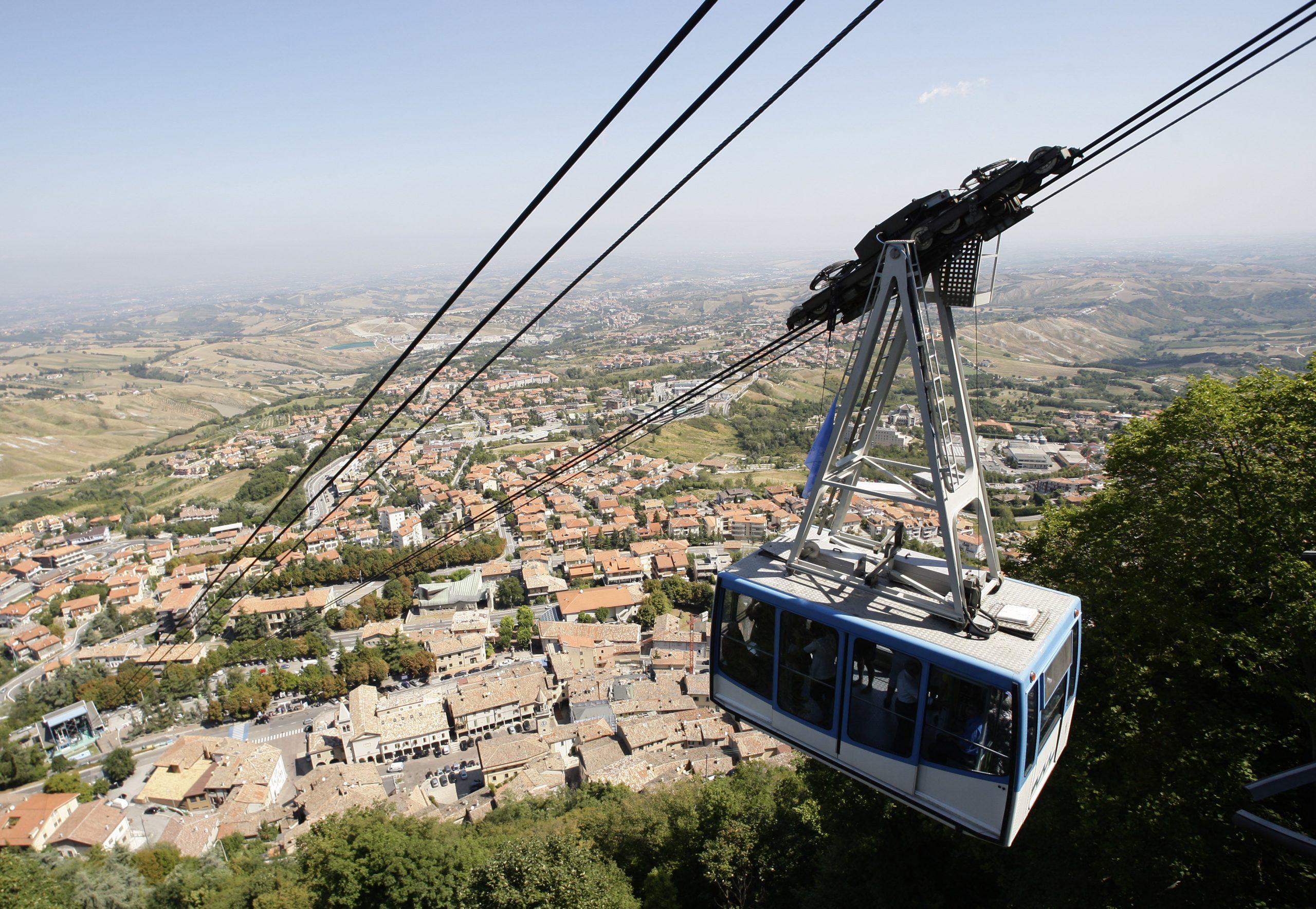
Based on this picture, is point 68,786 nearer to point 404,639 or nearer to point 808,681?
point 404,639

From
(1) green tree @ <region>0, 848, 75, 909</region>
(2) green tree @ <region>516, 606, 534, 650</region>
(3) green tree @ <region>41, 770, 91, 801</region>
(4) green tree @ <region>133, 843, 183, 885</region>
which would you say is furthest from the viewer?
(2) green tree @ <region>516, 606, 534, 650</region>

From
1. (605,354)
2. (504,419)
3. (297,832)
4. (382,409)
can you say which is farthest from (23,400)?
(297,832)

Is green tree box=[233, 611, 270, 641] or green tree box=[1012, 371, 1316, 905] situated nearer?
green tree box=[1012, 371, 1316, 905]

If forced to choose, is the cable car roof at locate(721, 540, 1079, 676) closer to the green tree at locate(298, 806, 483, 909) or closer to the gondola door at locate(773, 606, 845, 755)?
the gondola door at locate(773, 606, 845, 755)

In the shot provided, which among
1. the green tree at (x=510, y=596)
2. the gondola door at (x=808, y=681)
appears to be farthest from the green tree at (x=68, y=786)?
the gondola door at (x=808, y=681)

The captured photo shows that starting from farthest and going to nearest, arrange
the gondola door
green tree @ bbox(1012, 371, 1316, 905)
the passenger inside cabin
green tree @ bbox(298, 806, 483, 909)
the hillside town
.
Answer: the hillside town
green tree @ bbox(298, 806, 483, 909)
green tree @ bbox(1012, 371, 1316, 905)
the gondola door
the passenger inside cabin

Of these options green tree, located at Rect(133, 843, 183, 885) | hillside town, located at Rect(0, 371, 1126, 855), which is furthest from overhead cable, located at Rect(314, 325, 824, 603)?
green tree, located at Rect(133, 843, 183, 885)

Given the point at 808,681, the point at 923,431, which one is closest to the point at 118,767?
the point at 808,681
